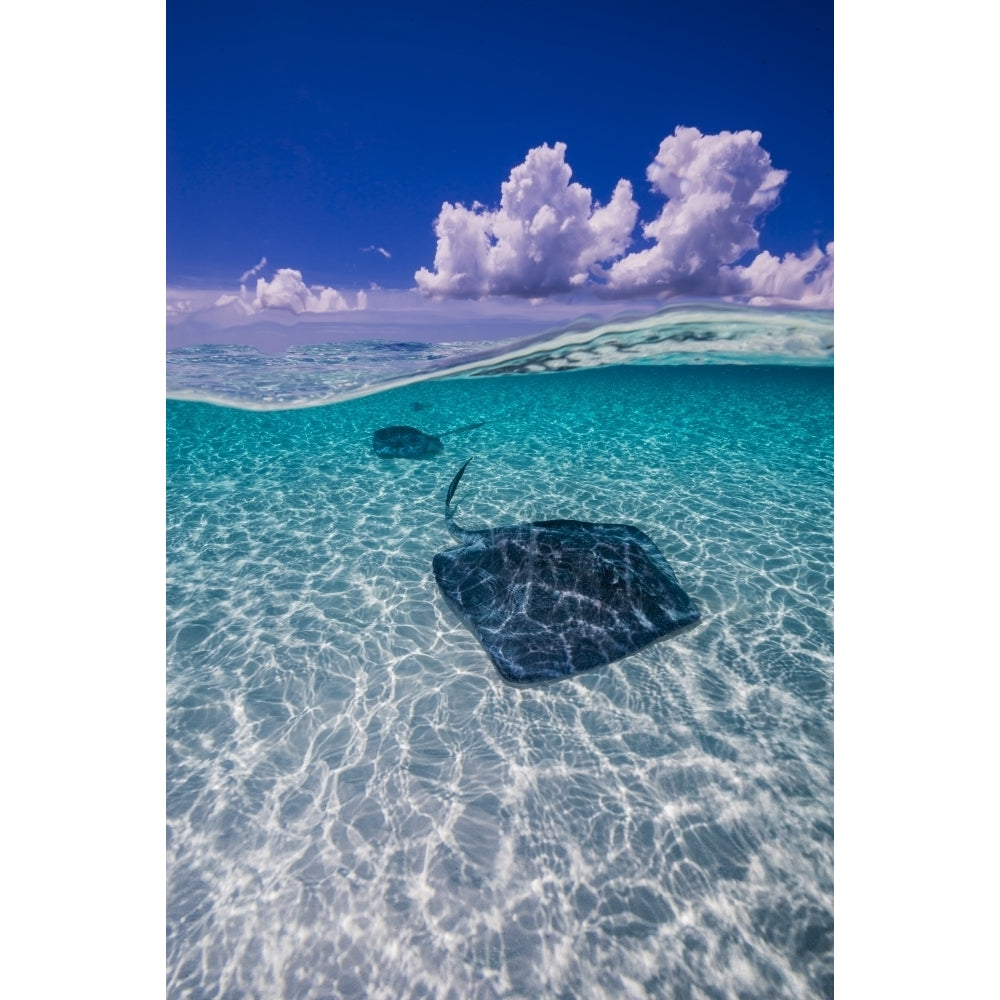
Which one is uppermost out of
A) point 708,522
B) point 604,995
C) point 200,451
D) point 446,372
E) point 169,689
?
point 446,372

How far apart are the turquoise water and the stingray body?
19.5 feet

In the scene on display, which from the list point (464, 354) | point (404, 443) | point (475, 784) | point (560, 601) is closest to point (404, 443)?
point (404, 443)

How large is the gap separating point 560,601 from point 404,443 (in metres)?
11.6

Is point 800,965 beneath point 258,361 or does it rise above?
beneath

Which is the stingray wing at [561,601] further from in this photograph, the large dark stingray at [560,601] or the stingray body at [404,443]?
the stingray body at [404,443]

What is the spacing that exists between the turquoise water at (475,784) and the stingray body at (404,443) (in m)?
5.93

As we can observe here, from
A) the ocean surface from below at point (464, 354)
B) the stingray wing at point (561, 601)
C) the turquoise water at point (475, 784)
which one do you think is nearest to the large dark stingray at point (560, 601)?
the stingray wing at point (561, 601)

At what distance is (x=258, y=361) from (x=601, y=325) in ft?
47.4

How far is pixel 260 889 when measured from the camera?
4355 mm

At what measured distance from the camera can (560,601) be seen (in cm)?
665

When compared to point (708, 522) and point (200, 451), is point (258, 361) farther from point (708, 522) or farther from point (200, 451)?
point (708, 522)

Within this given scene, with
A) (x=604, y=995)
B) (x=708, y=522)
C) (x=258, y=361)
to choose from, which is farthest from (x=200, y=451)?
→ (x=604, y=995)

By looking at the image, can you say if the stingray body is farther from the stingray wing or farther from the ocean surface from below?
the stingray wing

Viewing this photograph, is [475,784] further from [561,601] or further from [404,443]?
[404,443]
